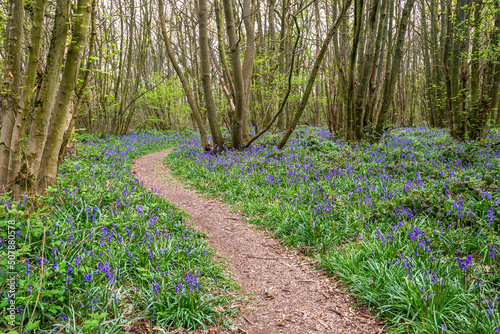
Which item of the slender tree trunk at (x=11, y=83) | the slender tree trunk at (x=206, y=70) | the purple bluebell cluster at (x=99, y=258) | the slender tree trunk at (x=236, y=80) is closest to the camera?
the purple bluebell cluster at (x=99, y=258)

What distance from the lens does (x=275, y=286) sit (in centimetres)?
327

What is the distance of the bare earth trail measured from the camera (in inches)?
105

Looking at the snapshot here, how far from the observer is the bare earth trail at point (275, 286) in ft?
8.71

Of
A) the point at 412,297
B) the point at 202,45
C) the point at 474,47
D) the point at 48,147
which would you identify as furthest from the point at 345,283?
the point at 474,47

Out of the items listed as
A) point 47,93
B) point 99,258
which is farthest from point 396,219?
Result: point 47,93

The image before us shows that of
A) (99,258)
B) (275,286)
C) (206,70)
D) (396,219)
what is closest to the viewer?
(99,258)

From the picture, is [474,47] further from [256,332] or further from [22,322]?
[22,322]

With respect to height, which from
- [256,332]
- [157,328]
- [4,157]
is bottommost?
[256,332]

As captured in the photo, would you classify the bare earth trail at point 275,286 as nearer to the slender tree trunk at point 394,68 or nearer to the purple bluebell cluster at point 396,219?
the purple bluebell cluster at point 396,219

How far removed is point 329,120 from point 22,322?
44.4 feet

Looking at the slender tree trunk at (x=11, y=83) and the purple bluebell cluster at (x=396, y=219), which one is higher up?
the slender tree trunk at (x=11, y=83)

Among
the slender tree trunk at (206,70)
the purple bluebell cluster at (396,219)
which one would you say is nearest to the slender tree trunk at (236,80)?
the slender tree trunk at (206,70)

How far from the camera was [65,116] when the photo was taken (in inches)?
158

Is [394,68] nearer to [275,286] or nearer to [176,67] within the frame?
[176,67]
